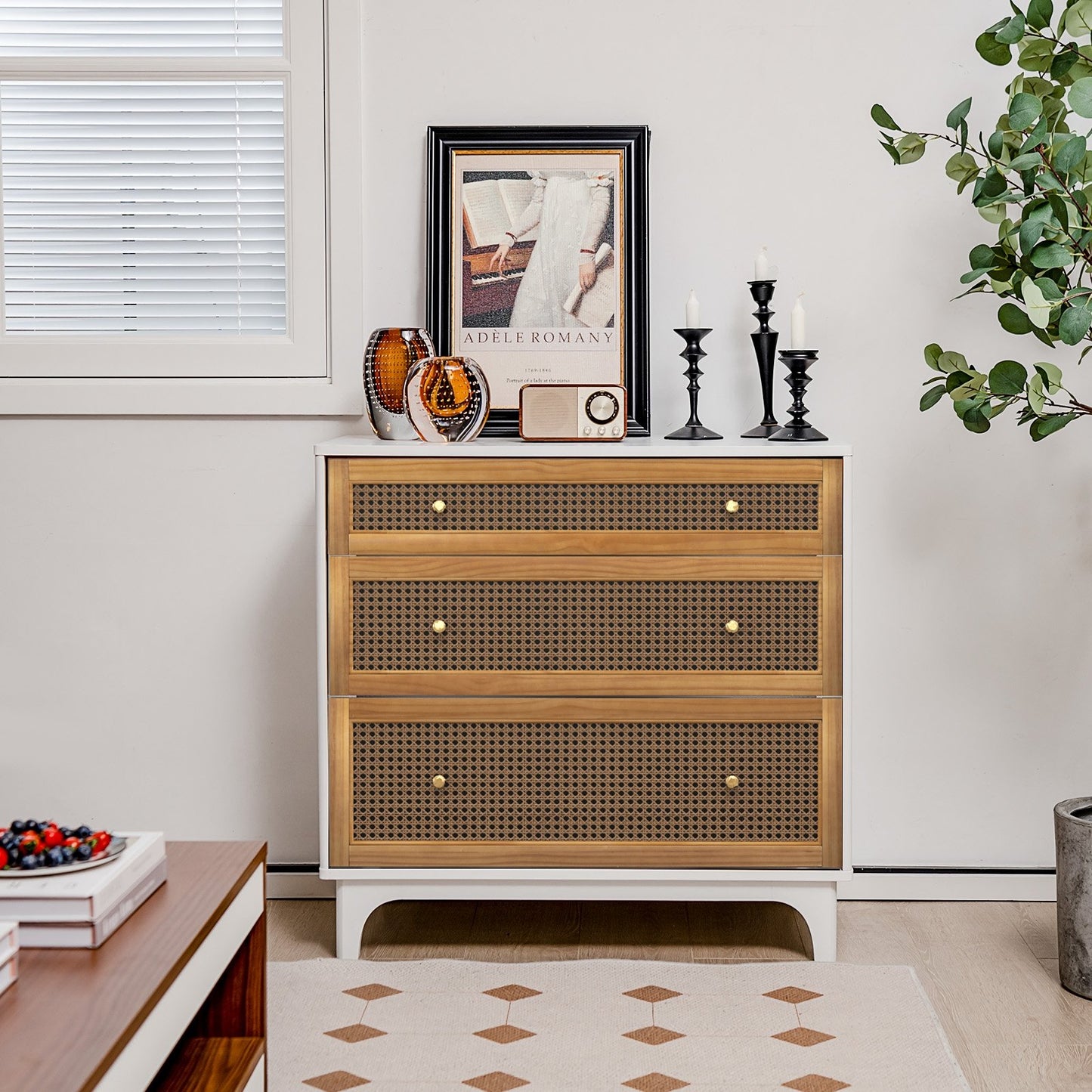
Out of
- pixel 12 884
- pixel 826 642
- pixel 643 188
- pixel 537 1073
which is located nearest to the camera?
pixel 12 884

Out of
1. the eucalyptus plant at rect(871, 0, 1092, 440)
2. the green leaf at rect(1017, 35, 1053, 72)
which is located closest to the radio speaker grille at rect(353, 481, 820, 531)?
the eucalyptus plant at rect(871, 0, 1092, 440)

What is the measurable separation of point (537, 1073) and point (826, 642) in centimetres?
90

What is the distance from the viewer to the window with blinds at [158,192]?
2.66 m

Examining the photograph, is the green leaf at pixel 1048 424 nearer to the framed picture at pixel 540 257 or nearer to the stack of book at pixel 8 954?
the framed picture at pixel 540 257

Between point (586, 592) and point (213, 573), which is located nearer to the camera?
point (586, 592)

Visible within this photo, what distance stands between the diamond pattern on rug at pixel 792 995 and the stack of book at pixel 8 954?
139cm

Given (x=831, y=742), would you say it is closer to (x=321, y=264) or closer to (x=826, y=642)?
(x=826, y=642)

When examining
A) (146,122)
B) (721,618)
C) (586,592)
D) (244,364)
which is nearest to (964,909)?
(721,618)

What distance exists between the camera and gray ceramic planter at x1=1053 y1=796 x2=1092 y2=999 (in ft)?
6.94

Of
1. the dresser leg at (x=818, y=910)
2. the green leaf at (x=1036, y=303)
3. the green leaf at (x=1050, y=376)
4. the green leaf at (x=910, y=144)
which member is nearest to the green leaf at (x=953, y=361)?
the green leaf at (x=1050, y=376)

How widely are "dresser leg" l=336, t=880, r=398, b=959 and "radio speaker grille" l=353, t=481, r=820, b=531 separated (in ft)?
2.22

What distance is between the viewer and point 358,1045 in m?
1.95

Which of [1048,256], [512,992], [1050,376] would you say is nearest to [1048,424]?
[1050,376]

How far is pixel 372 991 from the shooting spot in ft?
7.09
